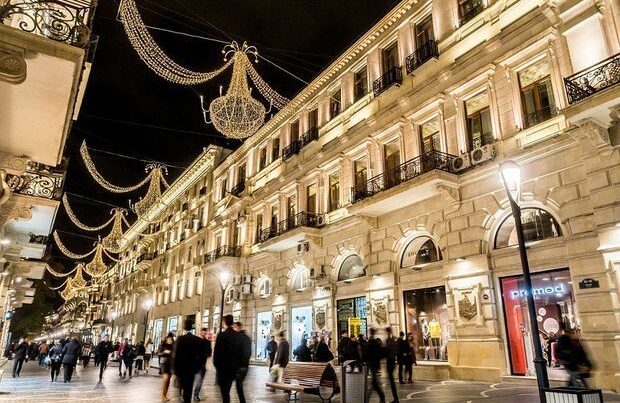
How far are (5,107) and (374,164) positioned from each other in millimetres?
14386

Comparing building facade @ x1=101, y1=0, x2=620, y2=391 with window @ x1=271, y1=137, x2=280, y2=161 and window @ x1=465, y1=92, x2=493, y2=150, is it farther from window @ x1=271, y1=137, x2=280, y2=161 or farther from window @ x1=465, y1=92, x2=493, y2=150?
window @ x1=271, y1=137, x2=280, y2=161

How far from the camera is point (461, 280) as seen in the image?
49.1ft

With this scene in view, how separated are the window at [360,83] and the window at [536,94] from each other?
8445 mm

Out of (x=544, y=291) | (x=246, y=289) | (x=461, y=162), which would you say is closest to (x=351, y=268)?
(x=461, y=162)

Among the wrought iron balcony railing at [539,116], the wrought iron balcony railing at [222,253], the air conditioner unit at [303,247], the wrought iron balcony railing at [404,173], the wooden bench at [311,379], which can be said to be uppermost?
the wrought iron balcony railing at [539,116]

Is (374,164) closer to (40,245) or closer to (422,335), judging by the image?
(422,335)

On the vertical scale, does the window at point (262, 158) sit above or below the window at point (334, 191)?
above

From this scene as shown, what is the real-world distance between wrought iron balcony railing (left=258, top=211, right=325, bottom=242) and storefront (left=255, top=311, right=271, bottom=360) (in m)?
4.74

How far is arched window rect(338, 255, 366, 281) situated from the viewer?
20062 mm

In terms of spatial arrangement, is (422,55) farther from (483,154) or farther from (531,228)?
(531,228)

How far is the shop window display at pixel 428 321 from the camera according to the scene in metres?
16.0

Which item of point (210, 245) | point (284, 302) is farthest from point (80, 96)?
point (210, 245)

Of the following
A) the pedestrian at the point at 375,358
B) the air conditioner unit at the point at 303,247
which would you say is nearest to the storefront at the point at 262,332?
the air conditioner unit at the point at 303,247

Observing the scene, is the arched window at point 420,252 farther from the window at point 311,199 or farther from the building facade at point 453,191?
the window at point 311,199
